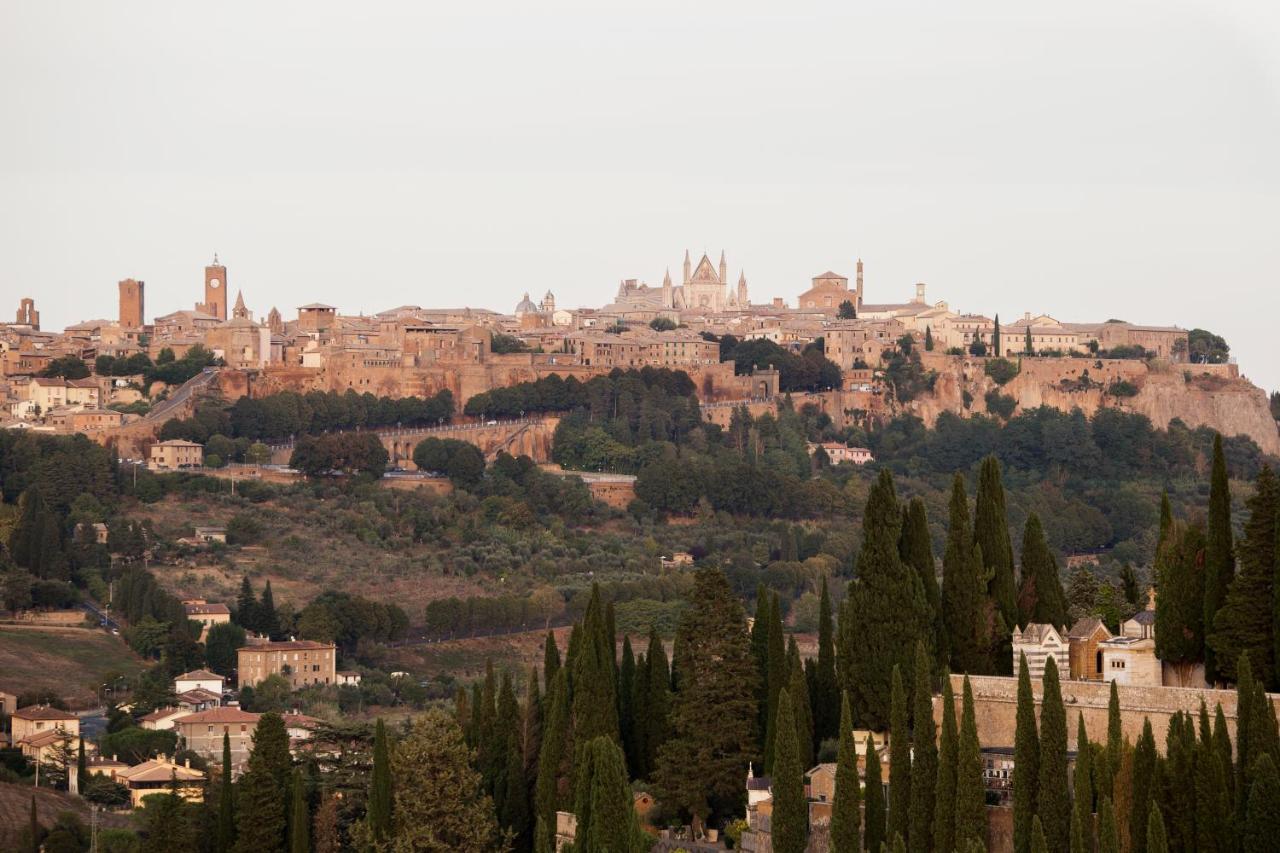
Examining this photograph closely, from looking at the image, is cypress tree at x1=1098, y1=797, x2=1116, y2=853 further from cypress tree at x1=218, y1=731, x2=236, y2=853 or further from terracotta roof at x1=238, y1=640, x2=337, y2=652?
terracotta roof at x1=238, y1=640, x2=337, y2=652

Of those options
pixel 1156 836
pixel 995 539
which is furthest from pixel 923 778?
pixel 995 539

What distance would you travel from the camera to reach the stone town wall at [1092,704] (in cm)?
2911

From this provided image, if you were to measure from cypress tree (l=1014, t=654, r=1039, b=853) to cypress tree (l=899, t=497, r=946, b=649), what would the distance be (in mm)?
4314

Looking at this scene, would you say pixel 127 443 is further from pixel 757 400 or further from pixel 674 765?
pixel 674 765

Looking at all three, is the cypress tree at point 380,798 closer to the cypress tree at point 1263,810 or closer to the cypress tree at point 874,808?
the cypress tree at point 874,808

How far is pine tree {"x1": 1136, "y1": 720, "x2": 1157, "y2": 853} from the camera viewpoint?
27188mm

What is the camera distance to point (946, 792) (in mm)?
28828

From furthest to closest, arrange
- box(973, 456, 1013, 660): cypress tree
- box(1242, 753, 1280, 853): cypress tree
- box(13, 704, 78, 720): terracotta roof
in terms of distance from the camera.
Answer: box(13, 704, 78, 720): terracotta roof → box(973, 456, 1013, 660): cypress tree → box(1242, 753, 1280, 853): cypress tree

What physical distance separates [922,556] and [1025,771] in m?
5.82

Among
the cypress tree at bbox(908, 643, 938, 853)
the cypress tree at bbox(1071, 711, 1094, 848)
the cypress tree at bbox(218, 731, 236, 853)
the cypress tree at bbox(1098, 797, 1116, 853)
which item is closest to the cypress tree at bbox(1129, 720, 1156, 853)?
the cypress tree at bbox(1098, 797, 1116, 853)

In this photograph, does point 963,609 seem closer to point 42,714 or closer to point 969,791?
point 969,791

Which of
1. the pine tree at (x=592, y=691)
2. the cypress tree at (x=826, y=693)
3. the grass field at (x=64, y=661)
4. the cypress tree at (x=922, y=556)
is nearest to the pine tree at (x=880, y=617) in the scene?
the cypress tree at (x=922, y=556)

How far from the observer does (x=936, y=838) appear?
28812 mm

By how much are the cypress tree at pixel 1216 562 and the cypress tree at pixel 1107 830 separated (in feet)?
12.9
